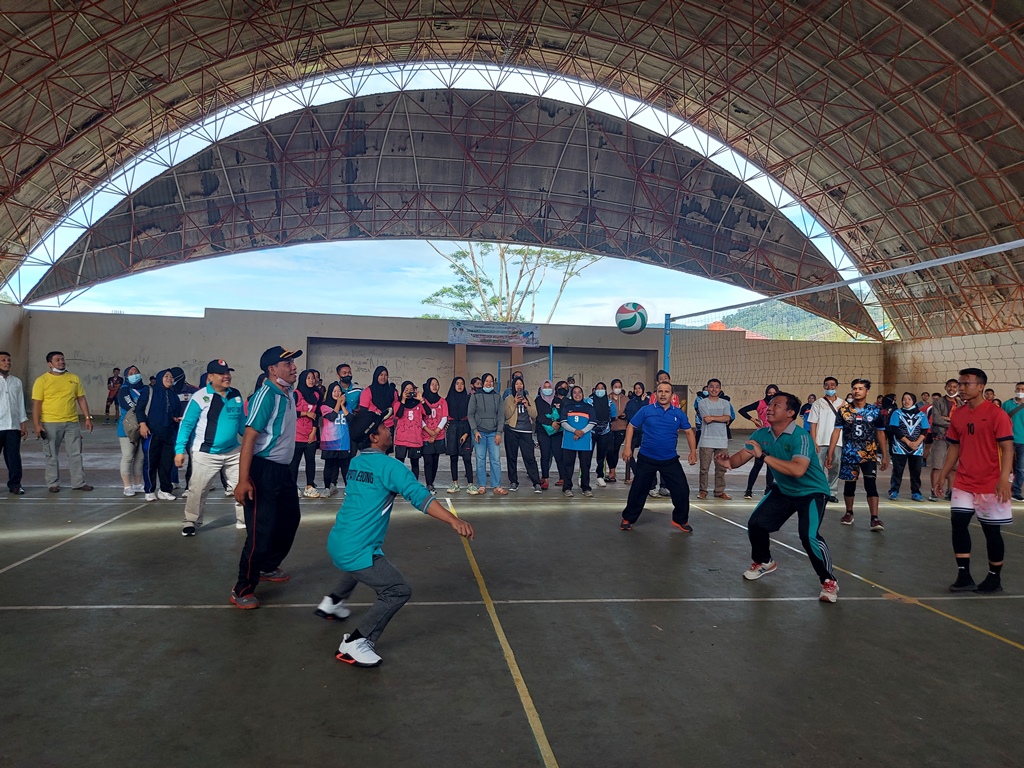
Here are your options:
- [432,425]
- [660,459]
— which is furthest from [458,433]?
[660,459]

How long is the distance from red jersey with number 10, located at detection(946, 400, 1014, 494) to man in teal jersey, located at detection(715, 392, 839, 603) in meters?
1.18

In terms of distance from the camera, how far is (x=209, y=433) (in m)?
6.23

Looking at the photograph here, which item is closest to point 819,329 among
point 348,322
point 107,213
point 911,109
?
point 911,109

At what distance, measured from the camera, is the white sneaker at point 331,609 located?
3.95 m

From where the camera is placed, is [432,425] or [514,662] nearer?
[514,662]

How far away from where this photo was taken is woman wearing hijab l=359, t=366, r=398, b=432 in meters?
8.51

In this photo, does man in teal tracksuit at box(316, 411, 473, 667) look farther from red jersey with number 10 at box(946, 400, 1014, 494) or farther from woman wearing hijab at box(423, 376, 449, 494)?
woman wearing hijab at box(423, 376, 449, 494)

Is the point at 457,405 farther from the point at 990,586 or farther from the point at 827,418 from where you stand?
the point at 990,586

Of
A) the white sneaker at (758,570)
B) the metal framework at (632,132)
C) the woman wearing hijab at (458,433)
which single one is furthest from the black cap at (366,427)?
the metal framework at (632,132)

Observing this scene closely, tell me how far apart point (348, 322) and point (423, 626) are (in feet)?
69.7

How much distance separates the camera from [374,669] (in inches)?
132

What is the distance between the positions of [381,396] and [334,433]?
2.76ft

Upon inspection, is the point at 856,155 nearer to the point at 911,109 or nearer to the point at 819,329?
the point at 911,109

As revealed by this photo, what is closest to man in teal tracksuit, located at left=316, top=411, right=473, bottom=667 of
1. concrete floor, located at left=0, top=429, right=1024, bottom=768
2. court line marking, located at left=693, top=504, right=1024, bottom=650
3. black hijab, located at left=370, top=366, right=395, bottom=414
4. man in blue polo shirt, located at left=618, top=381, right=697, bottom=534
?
concrete floor, located at left=0, top=429, right=1024, bottom=768
